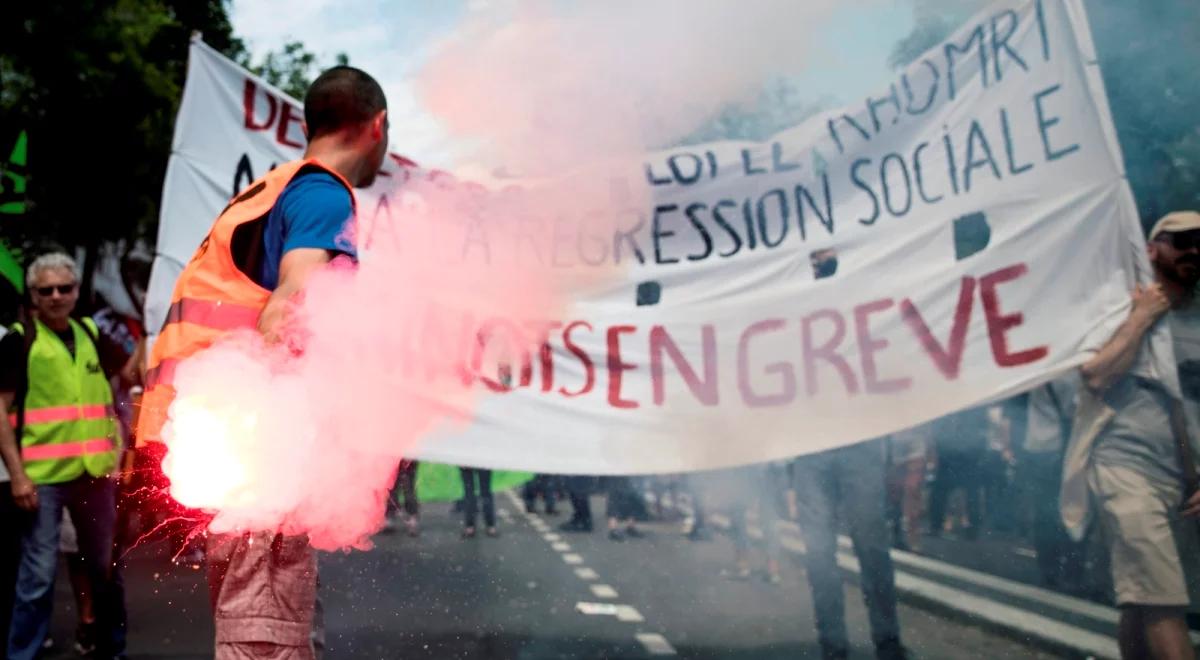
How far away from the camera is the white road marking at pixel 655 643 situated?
5785 millimetres

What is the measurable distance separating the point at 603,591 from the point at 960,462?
7.67 feet

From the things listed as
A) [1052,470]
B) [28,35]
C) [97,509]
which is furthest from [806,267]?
[28,35]

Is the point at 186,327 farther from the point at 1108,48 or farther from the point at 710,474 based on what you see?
the point at 710,474

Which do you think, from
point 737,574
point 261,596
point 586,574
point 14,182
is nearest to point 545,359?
point 261,596

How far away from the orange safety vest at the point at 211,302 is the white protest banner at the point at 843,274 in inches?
65.6

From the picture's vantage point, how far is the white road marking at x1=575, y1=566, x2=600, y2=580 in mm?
8539

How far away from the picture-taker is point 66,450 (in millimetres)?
5406

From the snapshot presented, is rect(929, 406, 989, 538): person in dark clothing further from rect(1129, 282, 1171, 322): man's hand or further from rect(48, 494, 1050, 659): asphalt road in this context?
rect(1129, 282, 1171, 322): man's hand

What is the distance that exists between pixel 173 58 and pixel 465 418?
12669mm

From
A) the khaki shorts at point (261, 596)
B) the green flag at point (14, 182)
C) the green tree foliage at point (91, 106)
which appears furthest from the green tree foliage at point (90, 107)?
the khaki shorts at point (261, 596)

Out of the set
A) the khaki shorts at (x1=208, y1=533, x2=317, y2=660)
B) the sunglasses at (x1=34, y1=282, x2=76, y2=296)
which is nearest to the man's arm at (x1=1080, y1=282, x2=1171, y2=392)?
the khaki shorts at (x1=208, y1=533, x2=317, y2=660)

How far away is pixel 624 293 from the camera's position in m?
5.20

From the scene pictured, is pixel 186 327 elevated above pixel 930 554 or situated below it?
above

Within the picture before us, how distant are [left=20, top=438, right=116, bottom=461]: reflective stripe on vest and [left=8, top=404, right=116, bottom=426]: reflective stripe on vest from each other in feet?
0.34
